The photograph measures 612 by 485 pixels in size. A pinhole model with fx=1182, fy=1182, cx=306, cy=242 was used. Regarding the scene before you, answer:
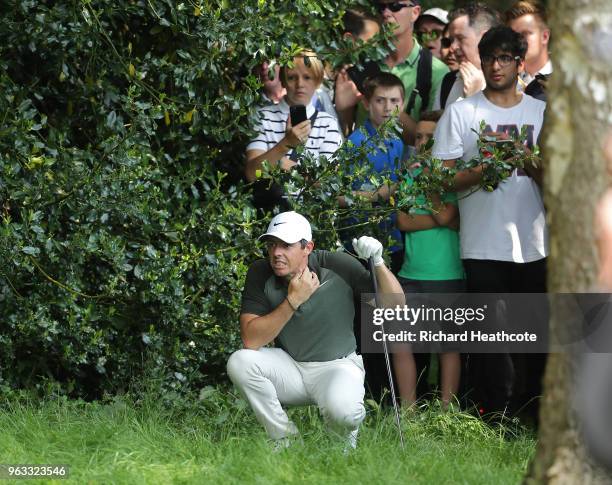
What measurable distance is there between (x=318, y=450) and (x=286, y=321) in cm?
78

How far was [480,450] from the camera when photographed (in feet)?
20.8

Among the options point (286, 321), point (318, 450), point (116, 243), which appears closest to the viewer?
point (318, 450)

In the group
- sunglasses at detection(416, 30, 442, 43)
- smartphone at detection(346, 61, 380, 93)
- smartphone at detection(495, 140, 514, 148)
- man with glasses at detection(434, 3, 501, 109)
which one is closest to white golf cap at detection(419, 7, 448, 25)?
sunglasses at detection(416, 30, 442, 43)

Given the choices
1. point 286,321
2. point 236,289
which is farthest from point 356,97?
point 286,321

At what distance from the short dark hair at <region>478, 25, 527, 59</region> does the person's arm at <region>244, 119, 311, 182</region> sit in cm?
118

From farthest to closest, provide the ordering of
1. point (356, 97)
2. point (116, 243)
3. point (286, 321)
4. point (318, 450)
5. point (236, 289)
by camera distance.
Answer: point (356, 97), point (236, 289), point (116, 243), point (286, 321), point (318, 450)

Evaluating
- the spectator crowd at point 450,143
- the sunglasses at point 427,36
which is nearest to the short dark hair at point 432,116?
the spectator crowd at point 450,143

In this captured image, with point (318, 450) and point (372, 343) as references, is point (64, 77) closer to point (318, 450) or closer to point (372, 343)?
point (372, 343)

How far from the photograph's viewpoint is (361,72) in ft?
26.0

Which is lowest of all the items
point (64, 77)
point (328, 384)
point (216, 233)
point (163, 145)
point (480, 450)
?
point (480, 450)

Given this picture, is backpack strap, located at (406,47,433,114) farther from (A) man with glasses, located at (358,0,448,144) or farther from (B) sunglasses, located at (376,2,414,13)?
(B) sunglasses, located at (376,2,414,13)

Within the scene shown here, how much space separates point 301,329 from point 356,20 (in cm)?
268

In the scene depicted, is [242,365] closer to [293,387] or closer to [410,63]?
[293,387]

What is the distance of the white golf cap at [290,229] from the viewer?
630 centimetres
